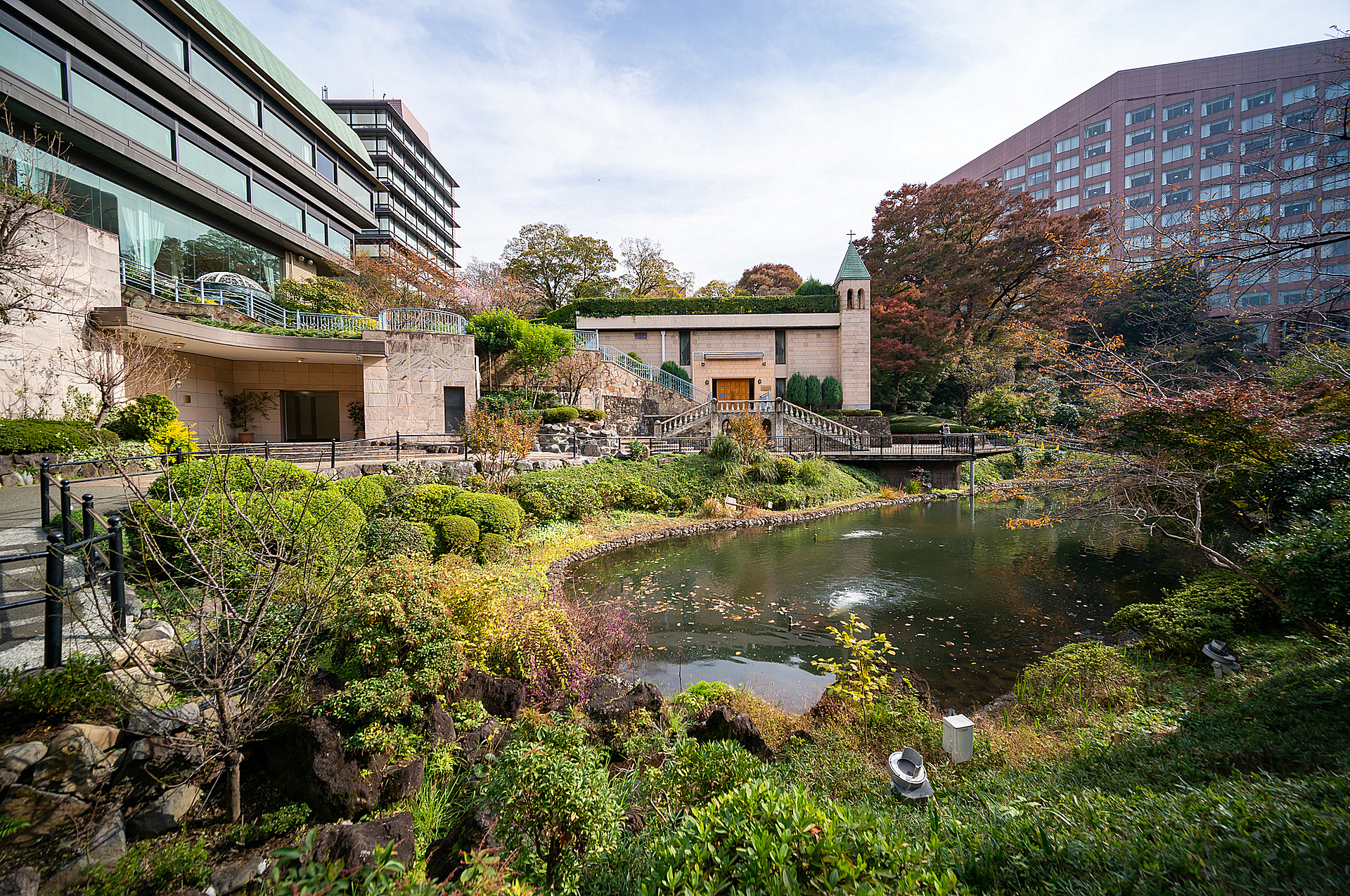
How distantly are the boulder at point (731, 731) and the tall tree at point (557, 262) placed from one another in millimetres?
32008

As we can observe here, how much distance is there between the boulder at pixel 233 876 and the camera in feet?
8.47

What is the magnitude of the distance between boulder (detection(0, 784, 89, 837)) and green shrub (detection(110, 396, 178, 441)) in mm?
11908

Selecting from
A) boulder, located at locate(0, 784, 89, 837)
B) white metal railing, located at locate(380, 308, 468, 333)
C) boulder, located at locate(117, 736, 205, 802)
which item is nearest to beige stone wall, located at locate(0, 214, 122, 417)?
white metal railing, located at locate(380, 308, 468, 333)

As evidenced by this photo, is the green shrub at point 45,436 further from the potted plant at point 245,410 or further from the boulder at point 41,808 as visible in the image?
the potted plant at point 245,410

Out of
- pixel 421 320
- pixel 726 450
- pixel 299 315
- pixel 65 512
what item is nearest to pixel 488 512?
pixel 65 512

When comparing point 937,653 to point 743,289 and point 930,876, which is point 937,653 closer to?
point 930,876

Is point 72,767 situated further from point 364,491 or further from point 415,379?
point 415,379

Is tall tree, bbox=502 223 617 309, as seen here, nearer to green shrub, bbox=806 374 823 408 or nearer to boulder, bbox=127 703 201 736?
green shrub, bbox=806 374 823 408

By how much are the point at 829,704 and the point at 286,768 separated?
457 cm

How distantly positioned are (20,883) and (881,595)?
9.30 m

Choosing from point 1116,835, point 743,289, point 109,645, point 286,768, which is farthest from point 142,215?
point 743,289

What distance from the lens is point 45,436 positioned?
9414 mm

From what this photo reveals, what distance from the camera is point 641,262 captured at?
116ft

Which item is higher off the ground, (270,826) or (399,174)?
(399,174)
